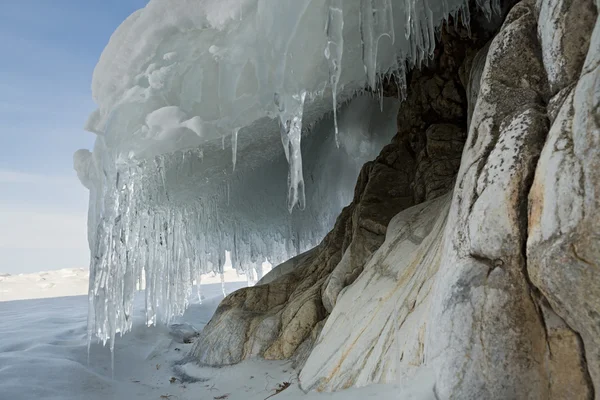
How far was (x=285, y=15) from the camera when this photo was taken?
4.48m

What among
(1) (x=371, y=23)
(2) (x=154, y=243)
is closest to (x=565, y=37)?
(1) (x=371, y=23)

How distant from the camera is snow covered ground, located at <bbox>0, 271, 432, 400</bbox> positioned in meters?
5.96

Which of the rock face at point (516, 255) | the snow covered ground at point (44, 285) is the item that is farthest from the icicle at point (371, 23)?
the snow covered ground at point (44, 285)

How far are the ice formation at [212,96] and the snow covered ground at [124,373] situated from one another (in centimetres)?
101

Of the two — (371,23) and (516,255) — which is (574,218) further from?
(371,23)

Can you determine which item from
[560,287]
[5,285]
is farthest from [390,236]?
[5,285]

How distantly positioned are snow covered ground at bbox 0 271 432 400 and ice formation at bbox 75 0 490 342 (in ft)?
3.31

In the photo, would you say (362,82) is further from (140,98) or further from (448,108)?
(140,98)

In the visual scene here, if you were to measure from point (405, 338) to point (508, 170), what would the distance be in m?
1.59

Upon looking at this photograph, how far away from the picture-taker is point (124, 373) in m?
8.28

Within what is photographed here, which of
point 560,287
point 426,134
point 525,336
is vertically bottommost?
point 525,336

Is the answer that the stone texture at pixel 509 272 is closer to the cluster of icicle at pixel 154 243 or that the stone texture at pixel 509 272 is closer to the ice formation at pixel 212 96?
the ice formation at pixel 212 96

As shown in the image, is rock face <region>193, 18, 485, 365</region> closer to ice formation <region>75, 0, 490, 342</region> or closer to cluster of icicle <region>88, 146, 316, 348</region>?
ice formation <region>75, 0, 490, 342</region>

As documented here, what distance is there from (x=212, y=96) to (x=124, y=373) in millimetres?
5815
